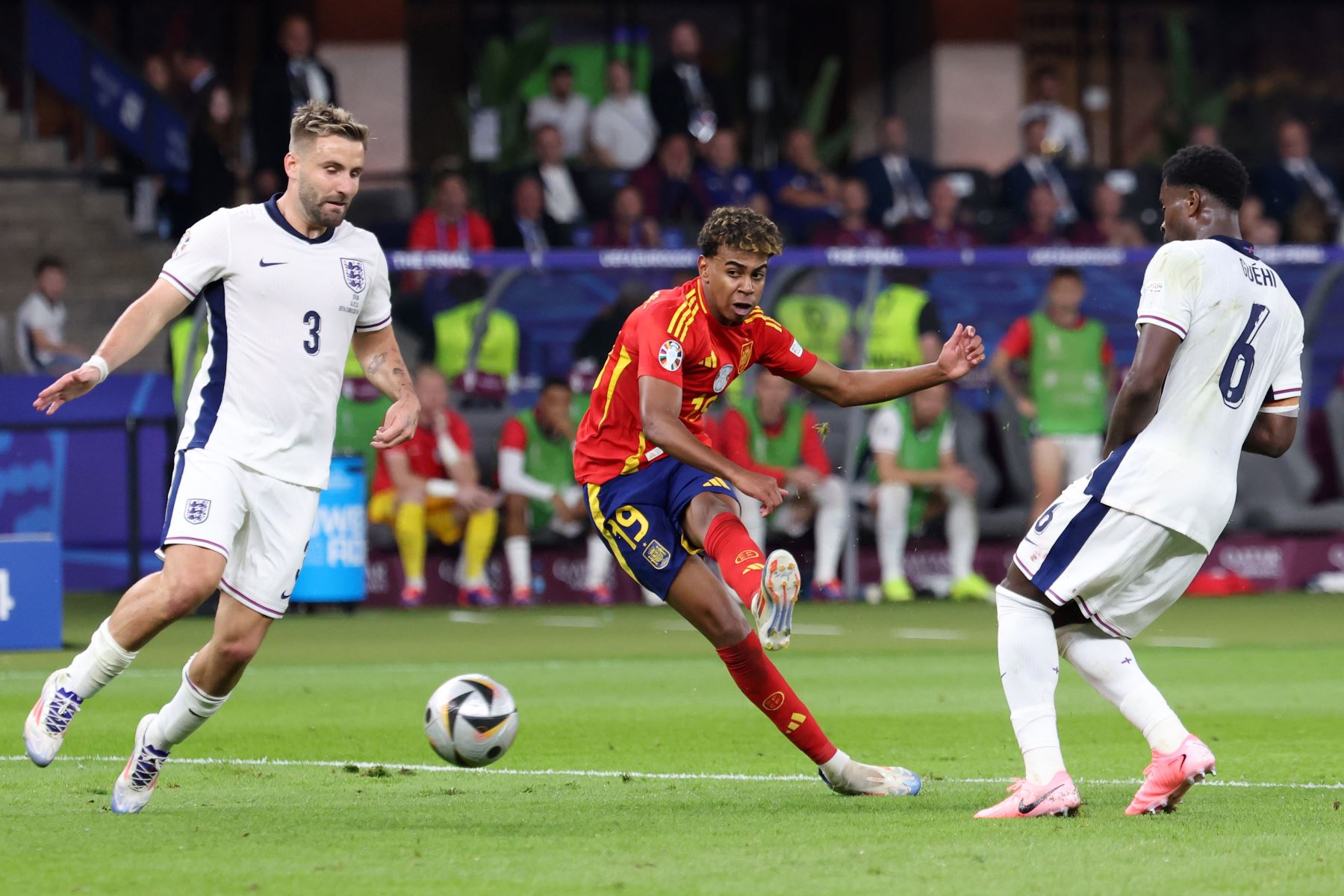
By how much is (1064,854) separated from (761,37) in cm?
1979

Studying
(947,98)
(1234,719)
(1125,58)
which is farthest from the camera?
(1125,58)

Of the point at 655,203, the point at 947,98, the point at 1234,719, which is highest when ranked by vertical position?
the point at 947,98

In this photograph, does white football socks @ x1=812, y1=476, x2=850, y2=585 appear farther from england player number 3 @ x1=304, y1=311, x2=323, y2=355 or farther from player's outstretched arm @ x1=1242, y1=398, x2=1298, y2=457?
england player number 3 @ x1=304, y1=311, x2=323, y2=355

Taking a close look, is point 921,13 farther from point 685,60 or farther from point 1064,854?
point 1064,854

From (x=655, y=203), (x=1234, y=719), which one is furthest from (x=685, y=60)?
(x=1234, y=719)

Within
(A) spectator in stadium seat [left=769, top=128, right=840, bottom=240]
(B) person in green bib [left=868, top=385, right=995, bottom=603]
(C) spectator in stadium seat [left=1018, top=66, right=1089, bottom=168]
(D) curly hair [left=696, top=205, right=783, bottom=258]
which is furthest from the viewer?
(C) spectator in stadium seat [left=1018, top=66, right=1089, bottom=168]

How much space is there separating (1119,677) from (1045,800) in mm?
465

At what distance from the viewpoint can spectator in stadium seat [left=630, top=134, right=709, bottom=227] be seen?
18312mm

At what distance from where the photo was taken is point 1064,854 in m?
5.43

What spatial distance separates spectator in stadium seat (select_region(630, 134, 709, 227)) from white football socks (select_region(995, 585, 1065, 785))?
12.3 m

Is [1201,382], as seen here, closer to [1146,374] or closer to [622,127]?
[1146,374]

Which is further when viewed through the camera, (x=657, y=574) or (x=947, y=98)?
(x=947, y=98)

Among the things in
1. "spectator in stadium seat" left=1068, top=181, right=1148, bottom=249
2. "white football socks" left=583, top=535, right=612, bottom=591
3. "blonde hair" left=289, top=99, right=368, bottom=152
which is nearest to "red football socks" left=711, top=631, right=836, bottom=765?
"blonde hair" left=289, top=99, right=368, bottom=152

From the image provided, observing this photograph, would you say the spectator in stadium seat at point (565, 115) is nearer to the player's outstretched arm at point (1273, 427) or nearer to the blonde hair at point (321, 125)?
the blonde hair at point (321, 125)
